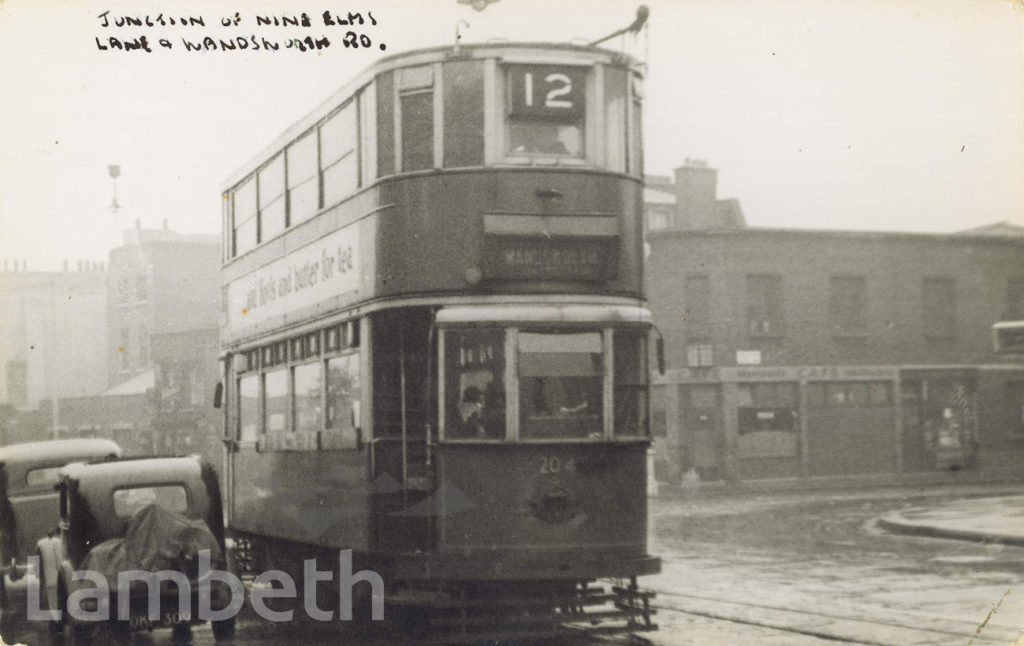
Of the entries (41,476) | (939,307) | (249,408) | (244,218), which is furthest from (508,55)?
(939,307)

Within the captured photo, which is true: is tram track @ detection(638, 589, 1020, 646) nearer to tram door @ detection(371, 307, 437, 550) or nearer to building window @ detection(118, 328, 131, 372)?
tram door @ detection(371, 307, 437, 550)

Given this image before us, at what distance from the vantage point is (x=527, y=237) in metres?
10.2

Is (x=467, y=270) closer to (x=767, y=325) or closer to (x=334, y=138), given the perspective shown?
(x=334, y=138)

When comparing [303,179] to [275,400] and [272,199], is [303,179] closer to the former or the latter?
[272,199]

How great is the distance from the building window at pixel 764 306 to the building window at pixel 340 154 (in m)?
25.7

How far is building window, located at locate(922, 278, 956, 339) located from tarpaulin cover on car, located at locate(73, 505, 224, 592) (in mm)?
30823

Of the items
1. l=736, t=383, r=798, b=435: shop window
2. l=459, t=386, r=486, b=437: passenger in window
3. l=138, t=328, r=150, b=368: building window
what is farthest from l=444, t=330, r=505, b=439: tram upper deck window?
l=138, t=328, r=150, b=368: building window

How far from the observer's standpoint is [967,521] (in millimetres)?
21828

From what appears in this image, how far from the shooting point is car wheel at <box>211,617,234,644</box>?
10.9 meters

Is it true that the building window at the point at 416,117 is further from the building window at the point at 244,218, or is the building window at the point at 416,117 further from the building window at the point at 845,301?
the building window at the point at 845,301

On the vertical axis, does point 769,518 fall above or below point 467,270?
below

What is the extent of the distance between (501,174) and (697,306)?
26848mm

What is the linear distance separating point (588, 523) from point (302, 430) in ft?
12.7

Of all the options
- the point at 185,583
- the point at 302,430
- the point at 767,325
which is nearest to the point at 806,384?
the point at 767,325
